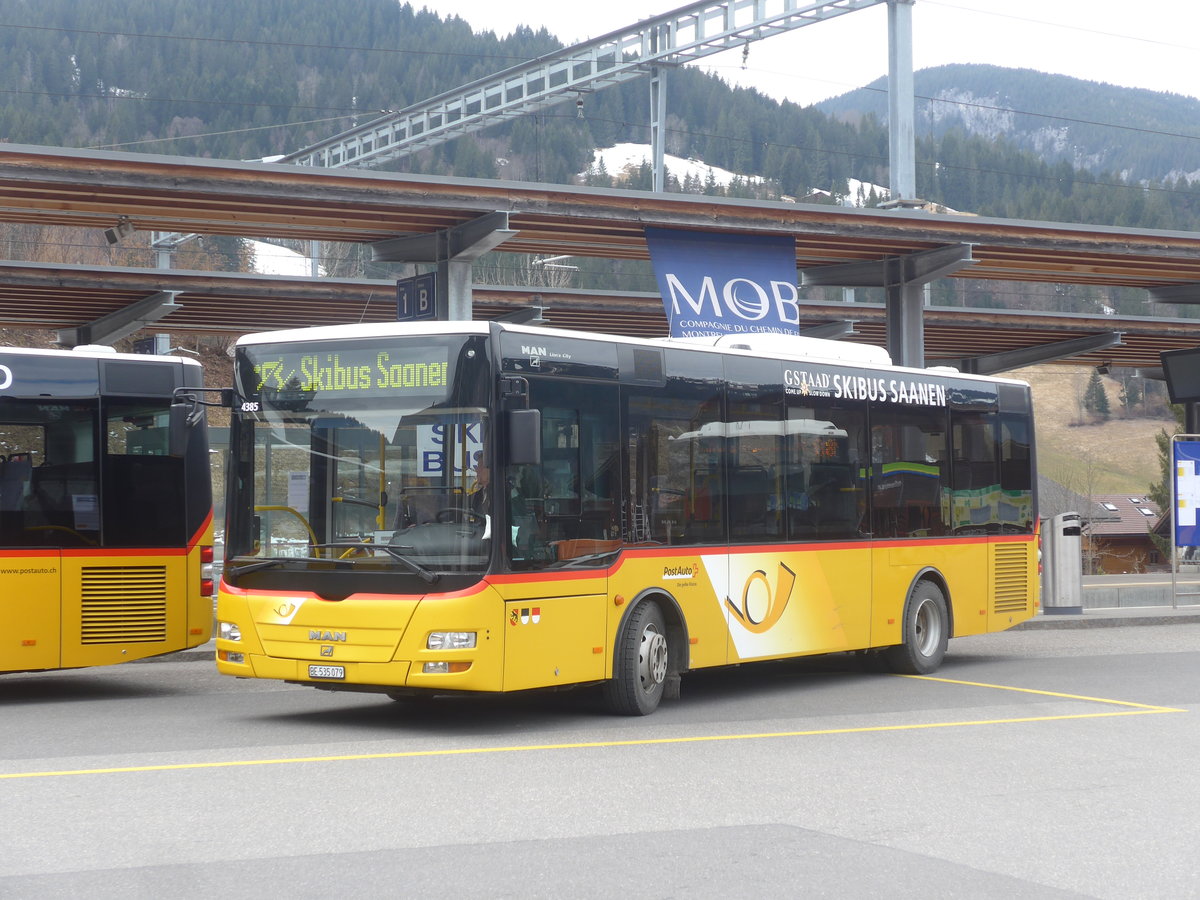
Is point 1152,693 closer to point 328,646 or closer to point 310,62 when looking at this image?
point 328,646

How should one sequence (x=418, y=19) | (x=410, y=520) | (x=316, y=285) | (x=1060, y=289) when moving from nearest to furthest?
(x=410, y=520) → (x=316, y=285) → (x=1060, y=289) → (x=418, y=19)

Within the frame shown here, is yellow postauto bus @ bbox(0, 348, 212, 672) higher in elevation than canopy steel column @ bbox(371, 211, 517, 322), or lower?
lower

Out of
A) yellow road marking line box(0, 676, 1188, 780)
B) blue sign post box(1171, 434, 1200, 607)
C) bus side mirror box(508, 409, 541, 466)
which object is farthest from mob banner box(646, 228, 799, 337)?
bus side mirror box(508, 409, 541, 466)

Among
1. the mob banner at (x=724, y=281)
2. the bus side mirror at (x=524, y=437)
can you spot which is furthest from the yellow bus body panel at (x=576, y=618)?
the mob banner at (x=724, y=281)

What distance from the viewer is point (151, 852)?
6.97 meters

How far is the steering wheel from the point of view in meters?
10.6

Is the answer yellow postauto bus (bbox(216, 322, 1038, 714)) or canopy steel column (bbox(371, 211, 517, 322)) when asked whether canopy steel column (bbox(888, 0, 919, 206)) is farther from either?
yellow postauto bus (bbox(216, 322, 1038, 714))

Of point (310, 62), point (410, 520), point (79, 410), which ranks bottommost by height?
point (410, 520)

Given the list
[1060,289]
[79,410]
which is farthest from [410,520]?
[1060,289]

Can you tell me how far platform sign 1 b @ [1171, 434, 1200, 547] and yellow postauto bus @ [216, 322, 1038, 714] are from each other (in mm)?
11533

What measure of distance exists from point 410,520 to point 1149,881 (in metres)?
5.67

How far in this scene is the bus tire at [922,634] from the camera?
15289 millimetres

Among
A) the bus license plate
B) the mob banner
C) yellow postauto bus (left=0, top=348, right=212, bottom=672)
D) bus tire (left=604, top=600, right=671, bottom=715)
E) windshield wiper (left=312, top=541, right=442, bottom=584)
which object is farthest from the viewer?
the mob banner

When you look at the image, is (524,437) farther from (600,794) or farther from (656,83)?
(656,83)
